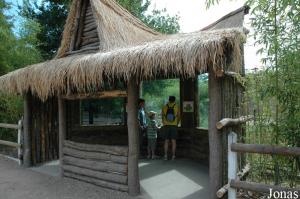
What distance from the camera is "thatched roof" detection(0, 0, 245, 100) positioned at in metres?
5.26

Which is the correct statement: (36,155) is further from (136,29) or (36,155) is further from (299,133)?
(299,133)

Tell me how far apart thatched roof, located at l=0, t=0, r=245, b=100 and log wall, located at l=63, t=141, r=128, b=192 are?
129cm

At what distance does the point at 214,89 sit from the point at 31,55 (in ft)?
31.1

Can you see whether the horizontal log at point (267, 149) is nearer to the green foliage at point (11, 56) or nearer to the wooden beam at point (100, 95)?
the wooden beam at point (100, 95)

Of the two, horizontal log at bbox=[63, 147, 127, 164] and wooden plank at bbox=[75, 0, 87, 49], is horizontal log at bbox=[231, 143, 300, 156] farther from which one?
wooden plank at bbox=[75, 0, 87, 49]

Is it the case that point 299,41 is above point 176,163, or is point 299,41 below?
above

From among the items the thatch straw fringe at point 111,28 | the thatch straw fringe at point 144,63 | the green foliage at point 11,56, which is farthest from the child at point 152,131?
the green foliage at point 11,56

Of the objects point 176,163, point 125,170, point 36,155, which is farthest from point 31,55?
point 125,170

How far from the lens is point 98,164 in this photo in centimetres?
722

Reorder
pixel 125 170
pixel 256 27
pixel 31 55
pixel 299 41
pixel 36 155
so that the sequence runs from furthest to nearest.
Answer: pixel 31 55, pixel 36 155, pixel 125 170, pixel 256 27, pixel 299 41

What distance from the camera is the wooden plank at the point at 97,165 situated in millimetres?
6755

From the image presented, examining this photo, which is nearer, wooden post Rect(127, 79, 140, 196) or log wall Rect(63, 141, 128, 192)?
wooden post Rect(127, 79, 140, 196)

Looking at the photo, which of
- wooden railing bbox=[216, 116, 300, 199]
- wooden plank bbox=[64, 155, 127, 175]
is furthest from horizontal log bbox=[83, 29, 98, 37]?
wooden railing bbox=[216, 116, 300, 199]

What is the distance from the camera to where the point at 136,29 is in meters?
9.41
